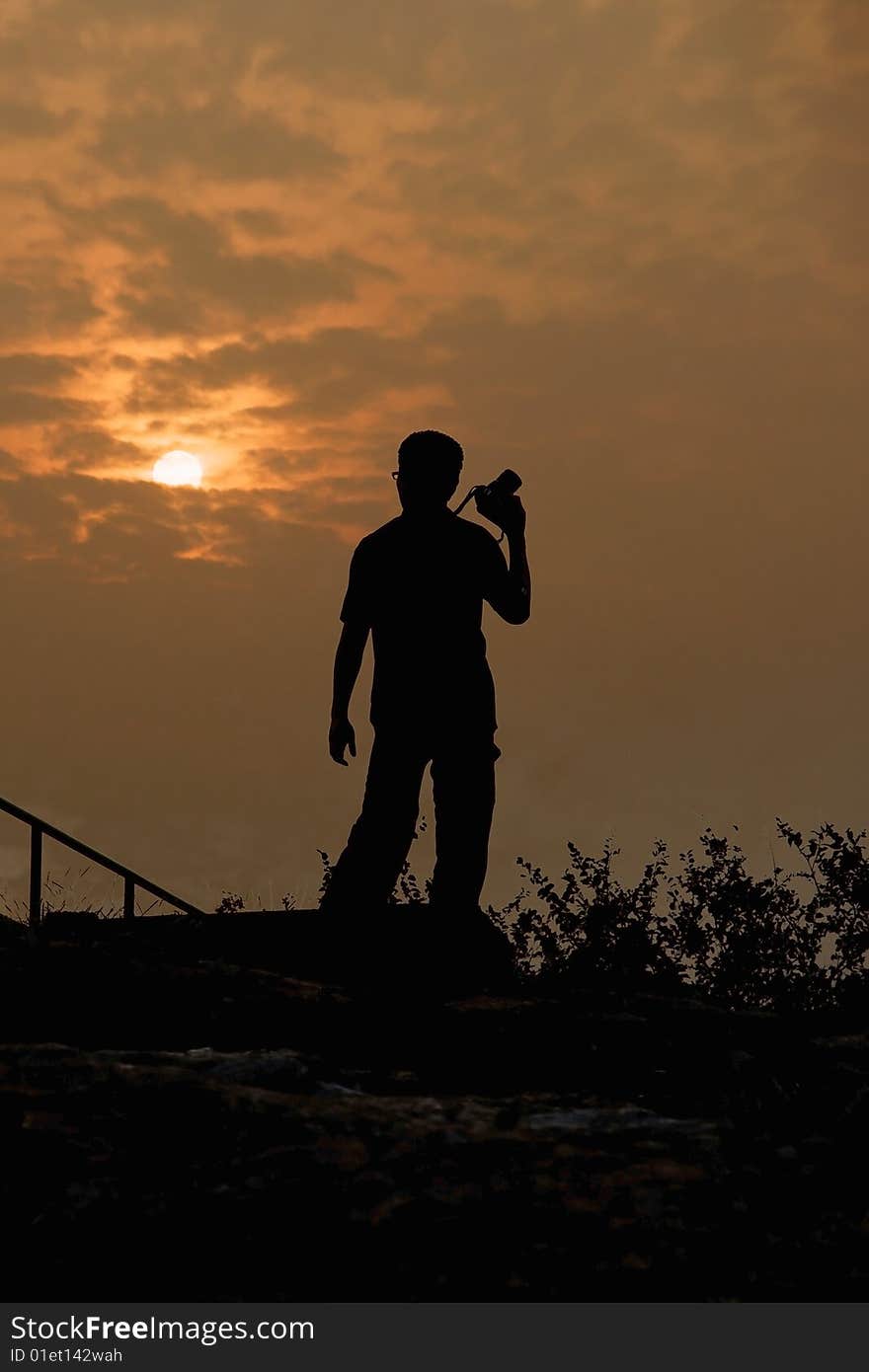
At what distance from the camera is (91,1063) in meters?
3.56

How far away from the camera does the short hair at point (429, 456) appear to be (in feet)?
22.1

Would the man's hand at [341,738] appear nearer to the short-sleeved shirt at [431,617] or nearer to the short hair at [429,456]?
the short-sleeved shirt at [431,617]

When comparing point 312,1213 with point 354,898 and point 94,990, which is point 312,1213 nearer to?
point 94,990

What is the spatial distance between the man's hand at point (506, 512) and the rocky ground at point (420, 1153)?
2.58 meters

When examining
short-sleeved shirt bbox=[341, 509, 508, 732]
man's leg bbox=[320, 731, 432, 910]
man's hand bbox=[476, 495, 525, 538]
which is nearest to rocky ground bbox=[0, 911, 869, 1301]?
man's leg bbox=[320, 731, 432, 910]

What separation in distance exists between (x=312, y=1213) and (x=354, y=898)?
4.03 metres

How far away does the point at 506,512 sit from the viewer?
6836mm

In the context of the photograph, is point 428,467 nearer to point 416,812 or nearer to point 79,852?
point 416,812

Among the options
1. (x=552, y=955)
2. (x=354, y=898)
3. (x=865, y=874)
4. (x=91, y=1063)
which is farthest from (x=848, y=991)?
(x=91, y=1063)

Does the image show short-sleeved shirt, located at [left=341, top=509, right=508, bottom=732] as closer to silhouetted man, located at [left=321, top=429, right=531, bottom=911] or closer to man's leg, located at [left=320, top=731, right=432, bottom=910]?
silhouetted man, located at [left=321, top=429, right=531, bottom=911]

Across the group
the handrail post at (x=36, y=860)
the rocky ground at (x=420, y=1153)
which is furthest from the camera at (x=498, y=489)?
the handrail post at (x=36, y=860)

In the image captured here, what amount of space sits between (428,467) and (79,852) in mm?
6179

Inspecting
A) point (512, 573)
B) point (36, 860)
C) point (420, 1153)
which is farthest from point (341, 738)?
point (36, 860)

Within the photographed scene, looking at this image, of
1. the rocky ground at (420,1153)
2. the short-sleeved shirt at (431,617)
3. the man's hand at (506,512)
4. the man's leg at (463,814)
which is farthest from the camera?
the man's hand at (506,512)
